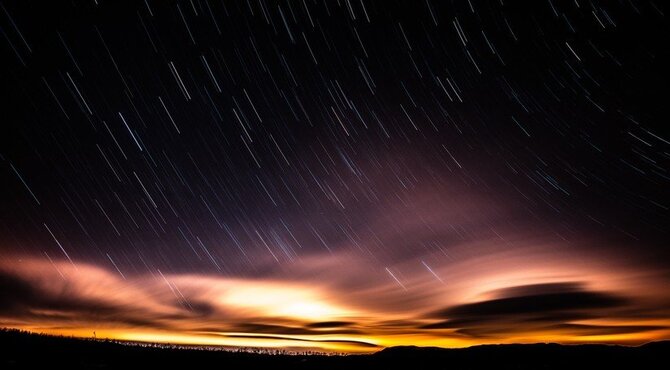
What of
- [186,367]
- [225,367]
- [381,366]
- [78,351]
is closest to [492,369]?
[381,366]

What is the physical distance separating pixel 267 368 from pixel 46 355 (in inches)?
429

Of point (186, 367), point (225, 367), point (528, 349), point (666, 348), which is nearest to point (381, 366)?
point (225, 367)

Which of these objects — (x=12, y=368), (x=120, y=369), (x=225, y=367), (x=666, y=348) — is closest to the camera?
(x=12, y=368)

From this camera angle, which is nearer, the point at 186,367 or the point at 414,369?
the point at 186,367

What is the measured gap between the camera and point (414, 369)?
25.9 metres

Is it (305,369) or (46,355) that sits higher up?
(46,355)

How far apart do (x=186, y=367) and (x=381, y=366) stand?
47.8 feet

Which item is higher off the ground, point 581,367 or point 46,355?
point 46,355

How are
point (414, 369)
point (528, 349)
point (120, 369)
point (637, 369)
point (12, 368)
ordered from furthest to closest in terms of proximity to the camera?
point (528, 349) < point (414, 369) < point (637, 369) < point (120, 369) < point (12, 368)

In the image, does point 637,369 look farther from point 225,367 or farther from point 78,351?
point 78,351

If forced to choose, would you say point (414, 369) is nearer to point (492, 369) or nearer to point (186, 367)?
point (492, 369)

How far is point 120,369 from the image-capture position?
1441cm

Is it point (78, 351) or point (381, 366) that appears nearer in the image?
point (78, 351)

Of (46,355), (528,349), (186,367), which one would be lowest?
(528,349)
